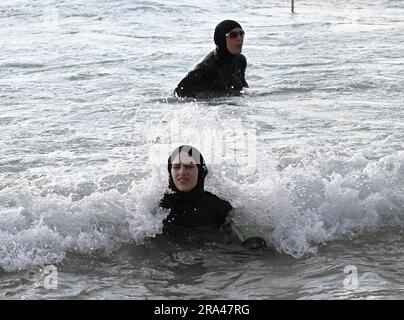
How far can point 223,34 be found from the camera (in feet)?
39.0

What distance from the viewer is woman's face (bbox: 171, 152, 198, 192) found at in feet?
22.3

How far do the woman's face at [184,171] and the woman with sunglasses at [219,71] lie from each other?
207 inches

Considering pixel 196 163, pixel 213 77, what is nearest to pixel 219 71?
pixel 213 77

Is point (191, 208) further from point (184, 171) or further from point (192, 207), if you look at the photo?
point (184, 171)

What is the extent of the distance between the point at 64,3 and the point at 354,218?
16.0m

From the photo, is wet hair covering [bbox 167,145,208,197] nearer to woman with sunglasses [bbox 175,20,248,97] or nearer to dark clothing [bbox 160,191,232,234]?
dark clothing [bbox 160,191,232,234]

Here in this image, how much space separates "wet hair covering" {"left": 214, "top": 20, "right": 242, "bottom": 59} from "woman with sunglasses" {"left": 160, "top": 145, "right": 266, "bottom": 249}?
5.14m

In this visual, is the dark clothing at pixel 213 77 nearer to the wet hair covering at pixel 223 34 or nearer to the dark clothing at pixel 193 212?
the wet hair covering at pixel 223 34

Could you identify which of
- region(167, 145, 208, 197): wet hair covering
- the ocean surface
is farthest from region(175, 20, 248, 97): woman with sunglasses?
region(167, 145, 208, 197): wet hair covering

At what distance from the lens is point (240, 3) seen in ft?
74.3

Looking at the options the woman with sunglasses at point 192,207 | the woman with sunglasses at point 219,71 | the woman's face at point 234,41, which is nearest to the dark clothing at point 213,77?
the woman with sunglasses at point 219,71
